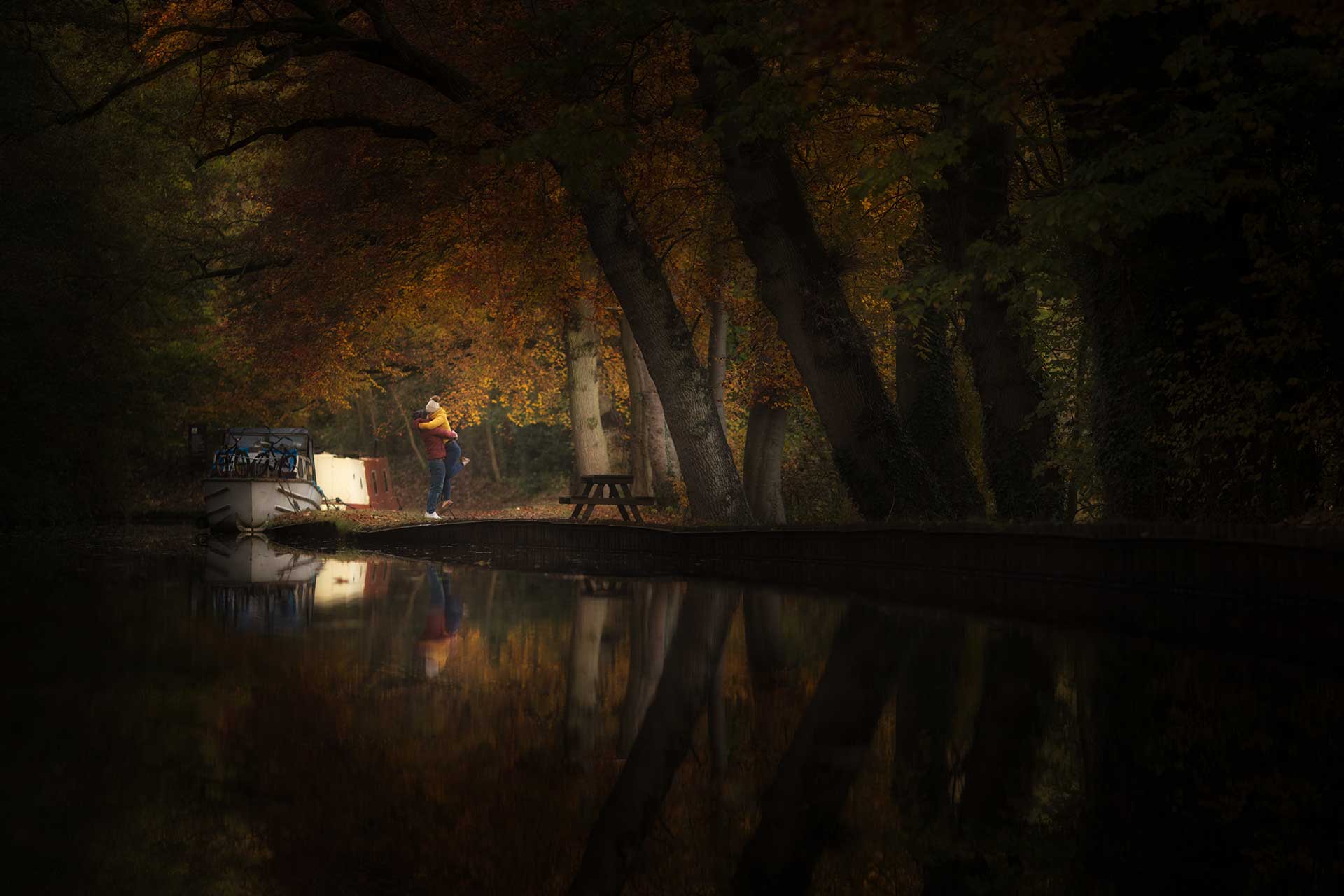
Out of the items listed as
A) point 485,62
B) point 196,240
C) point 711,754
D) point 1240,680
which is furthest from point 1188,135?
point 196,240

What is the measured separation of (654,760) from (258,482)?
2544 centimetres

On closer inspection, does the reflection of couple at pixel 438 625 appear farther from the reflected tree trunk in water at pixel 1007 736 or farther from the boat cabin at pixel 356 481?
the boat cabin at pixel 356 481

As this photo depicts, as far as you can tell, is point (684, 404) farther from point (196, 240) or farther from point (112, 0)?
point (196, 240)

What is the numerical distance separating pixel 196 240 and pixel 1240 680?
27940 mm

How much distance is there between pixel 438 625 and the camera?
1224 centimetres

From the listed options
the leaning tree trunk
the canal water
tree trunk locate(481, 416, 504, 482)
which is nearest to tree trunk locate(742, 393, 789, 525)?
the leaning tree trunk

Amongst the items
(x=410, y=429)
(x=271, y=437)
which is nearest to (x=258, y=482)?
(x=271, y=437)

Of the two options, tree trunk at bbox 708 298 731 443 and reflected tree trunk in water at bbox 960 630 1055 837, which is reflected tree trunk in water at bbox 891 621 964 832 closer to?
reflected tree trunk in water at bbox 960 630 1055 837

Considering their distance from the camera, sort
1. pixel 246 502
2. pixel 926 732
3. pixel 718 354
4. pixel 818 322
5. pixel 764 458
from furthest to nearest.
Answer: pixel 246 502 < pixel 718 354 < pixel 764 458 < pixel 818 322 < pixel 926 732

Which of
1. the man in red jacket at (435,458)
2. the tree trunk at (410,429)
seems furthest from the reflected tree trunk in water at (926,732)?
the tree trunk at (410,429)

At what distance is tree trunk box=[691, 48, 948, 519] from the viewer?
19.1 metres

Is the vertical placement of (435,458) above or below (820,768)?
above

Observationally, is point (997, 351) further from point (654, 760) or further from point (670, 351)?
point (654, 760)

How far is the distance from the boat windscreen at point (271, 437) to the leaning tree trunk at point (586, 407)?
6508 mm
